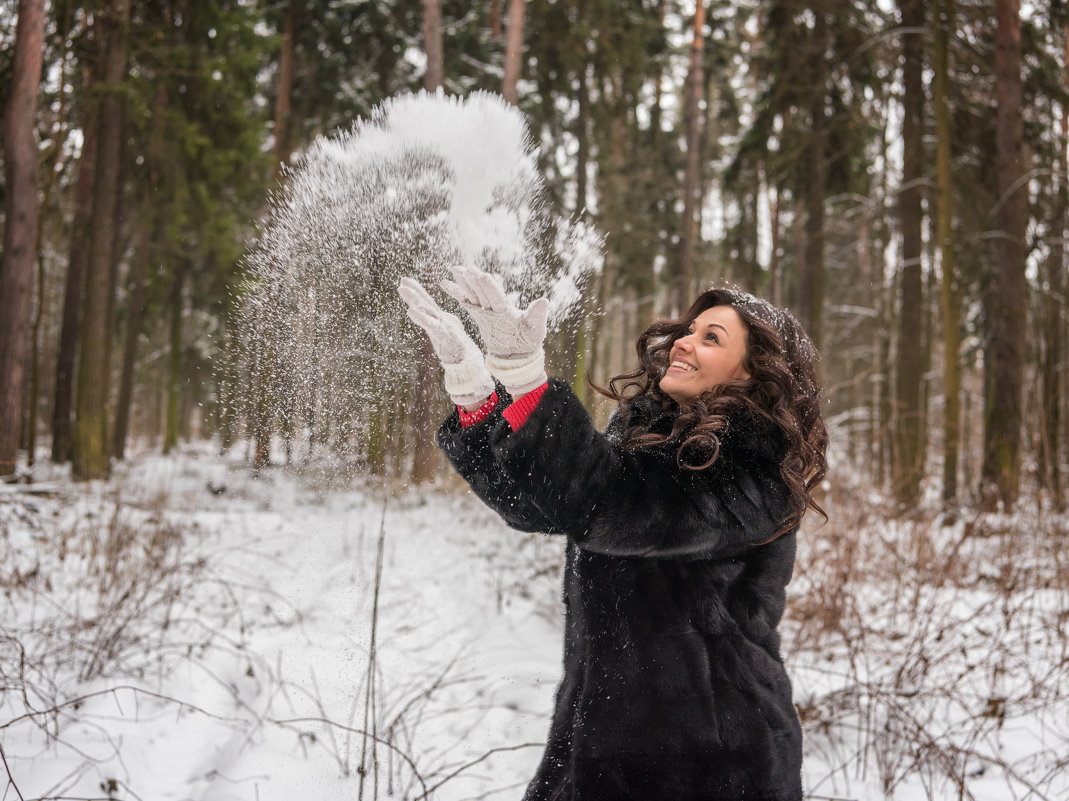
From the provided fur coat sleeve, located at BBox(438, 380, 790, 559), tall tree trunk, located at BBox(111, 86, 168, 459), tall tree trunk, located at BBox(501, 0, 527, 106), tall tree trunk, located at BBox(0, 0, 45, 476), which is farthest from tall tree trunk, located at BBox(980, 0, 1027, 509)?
tall tree trunk, located at BBox(111, 86, 168, 459)

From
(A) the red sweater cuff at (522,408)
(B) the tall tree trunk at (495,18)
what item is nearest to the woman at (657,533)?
(A) the red sweater cuff at (522,408)

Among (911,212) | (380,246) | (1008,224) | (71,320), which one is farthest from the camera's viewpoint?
(71,320)

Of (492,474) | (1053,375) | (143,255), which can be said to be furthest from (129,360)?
(492,474)

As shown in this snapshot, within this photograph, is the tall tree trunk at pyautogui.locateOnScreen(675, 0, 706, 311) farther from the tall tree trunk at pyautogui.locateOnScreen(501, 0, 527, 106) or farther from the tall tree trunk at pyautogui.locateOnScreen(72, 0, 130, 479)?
the tall tree trunk at pyautogui.locateOnScreen(72, 0, 130, 479)

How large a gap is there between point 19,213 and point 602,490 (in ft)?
28.7

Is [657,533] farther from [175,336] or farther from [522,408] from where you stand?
[175,336]

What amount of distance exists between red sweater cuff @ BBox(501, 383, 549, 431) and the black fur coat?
2cm

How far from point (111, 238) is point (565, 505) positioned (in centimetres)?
1133

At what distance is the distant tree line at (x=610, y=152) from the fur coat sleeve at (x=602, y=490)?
11.4 ft

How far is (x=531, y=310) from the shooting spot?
5.06ft

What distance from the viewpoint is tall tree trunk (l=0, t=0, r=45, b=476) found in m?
7.53

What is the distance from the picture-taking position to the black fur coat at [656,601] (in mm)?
1523

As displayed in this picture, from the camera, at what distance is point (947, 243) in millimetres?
8953

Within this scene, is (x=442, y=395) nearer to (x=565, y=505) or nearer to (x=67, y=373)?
(x=565, y=505)
